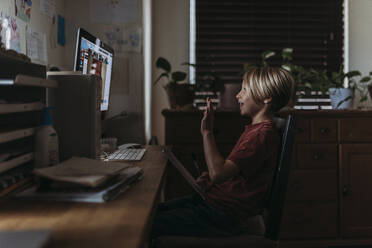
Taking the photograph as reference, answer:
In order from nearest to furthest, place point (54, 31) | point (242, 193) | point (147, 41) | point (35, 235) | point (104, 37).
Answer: point (35, 235)
point (242, 193)
point (54, 31)
point (104, 37)
point (147, 41)

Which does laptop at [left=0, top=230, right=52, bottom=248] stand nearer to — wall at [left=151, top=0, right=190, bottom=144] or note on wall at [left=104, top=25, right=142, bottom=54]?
note on wall at [left=104, top=25, right=142, bottom=54]

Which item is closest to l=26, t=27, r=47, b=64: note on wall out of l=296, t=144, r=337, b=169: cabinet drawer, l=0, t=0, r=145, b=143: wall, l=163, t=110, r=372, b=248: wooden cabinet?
l=0, t=0, r=145, b=143: wall

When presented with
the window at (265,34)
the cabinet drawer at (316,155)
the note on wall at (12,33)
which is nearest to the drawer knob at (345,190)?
the cabinet drawer at (316,155)

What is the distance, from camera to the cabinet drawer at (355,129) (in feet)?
7.34

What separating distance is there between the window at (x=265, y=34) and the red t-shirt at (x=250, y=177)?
1.54 meters

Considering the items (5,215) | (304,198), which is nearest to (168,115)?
(304,198)

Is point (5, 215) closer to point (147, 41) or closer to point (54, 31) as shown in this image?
point (54, 31)

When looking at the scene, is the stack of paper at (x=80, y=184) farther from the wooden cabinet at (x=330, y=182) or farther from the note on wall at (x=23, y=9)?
the wooden cabinet at (x=330, y=182)

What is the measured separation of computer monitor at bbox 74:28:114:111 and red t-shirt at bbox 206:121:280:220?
2.22 ft

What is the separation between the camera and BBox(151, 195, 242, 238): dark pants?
1174 mm

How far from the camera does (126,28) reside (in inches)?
84.4

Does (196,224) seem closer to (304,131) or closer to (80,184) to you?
(80,184)

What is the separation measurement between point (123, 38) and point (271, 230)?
143 centimetres

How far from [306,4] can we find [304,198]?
144cm
